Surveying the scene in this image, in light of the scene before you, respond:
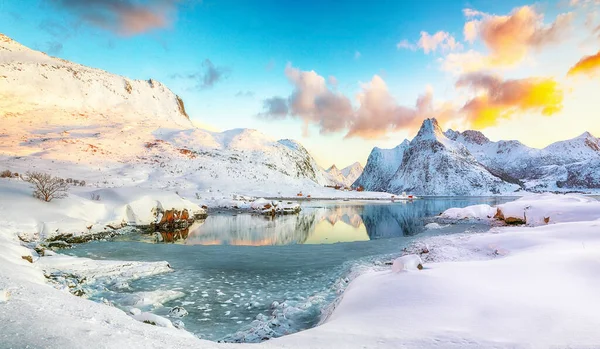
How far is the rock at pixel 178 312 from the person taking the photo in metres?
7.97

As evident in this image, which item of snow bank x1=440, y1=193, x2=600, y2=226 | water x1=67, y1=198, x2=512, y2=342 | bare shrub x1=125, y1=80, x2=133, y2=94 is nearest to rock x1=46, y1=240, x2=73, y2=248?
water x1=67, y1=198, x2=512, y2=342

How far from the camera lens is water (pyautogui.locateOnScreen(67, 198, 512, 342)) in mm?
7792

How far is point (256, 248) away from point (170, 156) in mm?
61087

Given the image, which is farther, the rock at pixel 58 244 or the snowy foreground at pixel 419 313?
the rock at pixel 58 244

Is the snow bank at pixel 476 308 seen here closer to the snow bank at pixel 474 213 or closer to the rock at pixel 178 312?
the rock at pixel 178 312

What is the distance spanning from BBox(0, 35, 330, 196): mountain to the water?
102 feet

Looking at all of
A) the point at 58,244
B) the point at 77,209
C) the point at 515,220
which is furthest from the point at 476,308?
the point at 515,220

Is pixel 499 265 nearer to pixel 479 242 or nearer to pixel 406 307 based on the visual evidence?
pixel 406 307

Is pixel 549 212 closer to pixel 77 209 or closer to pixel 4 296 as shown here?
pixel 4 296

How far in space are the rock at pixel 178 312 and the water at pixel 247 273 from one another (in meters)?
0.16

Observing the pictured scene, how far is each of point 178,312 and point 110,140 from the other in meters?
74.4

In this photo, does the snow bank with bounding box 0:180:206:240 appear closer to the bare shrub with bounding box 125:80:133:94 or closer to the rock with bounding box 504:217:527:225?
the rock with bounding box 504:217:527:225

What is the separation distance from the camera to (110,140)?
69.9 m

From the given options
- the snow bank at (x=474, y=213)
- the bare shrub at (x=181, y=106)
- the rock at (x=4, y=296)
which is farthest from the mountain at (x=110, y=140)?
the rock at (x=4, y=296)
